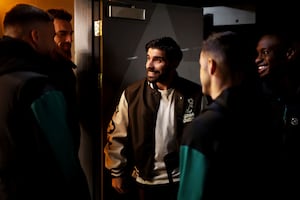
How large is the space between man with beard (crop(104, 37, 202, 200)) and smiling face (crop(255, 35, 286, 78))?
15.5 inches

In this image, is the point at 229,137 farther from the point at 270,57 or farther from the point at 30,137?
the point at 270,57

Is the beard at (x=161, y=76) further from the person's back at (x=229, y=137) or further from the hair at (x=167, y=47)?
the person's back at (x=229, y=137)

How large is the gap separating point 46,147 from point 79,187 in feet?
0.83

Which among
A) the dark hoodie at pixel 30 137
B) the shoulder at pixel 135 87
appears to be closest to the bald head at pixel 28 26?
the dark hoodie at pixel 30 137

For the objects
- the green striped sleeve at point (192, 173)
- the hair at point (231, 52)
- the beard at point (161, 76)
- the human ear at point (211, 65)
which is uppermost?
the hair at point (231, 52)

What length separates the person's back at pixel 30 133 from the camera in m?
1.49

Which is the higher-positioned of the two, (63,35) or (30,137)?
(63,35)

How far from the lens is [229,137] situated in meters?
1.33

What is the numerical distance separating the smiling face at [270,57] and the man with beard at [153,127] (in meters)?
0.39

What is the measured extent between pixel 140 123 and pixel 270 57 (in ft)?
2.74

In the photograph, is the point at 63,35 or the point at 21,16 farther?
the point at 63,35

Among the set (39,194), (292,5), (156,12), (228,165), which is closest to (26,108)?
(39,194)

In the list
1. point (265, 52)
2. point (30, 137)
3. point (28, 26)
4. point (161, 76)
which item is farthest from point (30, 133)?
point (265, 52)

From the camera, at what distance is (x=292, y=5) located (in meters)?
2.71
